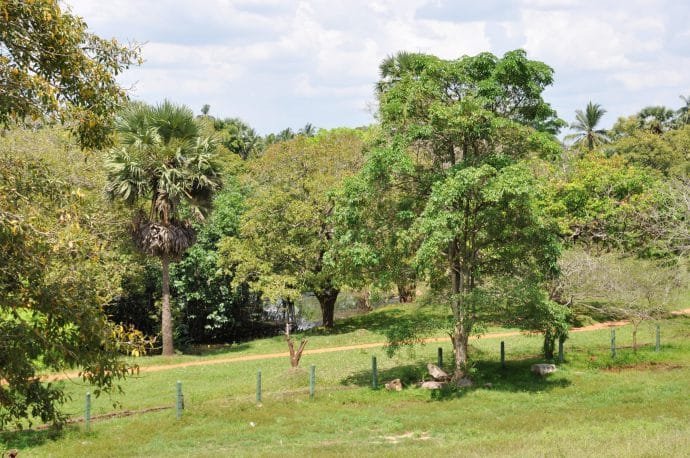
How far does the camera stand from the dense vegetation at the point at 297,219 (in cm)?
889

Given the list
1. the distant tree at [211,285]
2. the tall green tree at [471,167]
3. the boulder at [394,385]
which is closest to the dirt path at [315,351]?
the boulder at [394,385]

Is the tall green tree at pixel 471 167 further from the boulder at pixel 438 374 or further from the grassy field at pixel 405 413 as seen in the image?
the grassy field at pixel 405 413

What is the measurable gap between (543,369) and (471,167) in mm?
8023

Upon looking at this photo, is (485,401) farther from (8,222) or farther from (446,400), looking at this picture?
(8,222)

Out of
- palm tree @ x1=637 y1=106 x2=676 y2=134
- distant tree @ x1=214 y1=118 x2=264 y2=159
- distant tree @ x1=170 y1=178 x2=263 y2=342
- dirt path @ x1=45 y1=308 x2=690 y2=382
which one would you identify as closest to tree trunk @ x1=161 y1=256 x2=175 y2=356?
dirt path @ x1=45 y1=308 x2=690 y2=382

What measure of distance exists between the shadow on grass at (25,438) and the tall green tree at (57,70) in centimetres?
1011

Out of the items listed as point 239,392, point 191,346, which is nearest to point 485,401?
point 239,392

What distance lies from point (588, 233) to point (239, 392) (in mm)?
20861

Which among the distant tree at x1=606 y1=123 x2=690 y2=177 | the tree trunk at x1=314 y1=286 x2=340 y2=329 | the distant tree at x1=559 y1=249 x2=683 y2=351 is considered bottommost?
the tree trunk at x1=314 y1=286 x2=340 y2=329

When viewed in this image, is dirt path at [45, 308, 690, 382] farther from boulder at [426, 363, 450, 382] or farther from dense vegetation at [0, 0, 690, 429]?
boulder at [426, 363, 450, 382]

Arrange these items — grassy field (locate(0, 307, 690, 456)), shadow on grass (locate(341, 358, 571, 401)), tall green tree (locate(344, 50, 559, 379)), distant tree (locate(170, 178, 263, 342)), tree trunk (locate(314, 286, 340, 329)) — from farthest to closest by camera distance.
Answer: tree trunk (locate(314, 286, 340, 329)), distant tree (locate(170, 178, 263, 342)), shadow on grass (locate(341, 358, 571, 401)), tall green tree (locate(344, 50, 559, 379)), grassy field (locate(0, 307, 690, 456))

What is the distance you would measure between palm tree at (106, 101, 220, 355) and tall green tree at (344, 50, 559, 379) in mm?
11342

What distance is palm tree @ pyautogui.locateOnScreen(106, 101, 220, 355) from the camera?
29.9 meters

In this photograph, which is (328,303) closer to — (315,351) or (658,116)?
(315,351)
